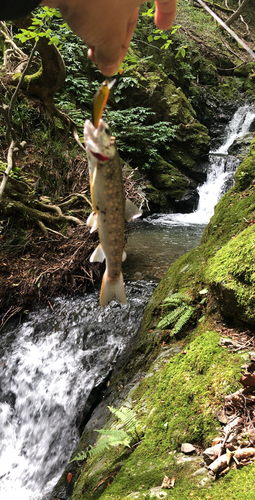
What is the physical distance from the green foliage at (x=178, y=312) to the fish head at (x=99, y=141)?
3.02 m

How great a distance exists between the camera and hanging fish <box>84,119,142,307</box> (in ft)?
2.77

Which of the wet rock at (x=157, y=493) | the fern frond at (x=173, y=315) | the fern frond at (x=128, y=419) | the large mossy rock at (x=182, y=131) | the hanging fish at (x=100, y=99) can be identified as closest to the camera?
the hanging fish at (x=100, y=99)

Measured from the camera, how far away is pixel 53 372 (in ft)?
16.1

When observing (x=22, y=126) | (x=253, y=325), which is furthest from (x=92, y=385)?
(x=22, y=126)

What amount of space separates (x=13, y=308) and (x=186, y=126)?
44.7ft

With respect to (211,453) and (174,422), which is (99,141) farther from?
(174,422)

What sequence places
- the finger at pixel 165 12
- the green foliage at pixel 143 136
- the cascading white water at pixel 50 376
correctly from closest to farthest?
the finger at pixel 165 12 < the cascading white water at pixel 50 376 < the green foliage at pixel 143 136

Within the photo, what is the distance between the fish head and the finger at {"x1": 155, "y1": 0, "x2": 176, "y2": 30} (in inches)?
27.5

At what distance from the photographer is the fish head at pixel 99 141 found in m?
0.83

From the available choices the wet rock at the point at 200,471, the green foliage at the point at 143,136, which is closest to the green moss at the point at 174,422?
the wet rock at the point at 200,471

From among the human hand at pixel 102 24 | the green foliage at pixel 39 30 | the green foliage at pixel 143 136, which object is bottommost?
the human hand at pixel 102 24

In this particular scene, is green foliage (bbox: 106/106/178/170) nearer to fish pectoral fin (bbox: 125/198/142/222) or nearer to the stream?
the stream

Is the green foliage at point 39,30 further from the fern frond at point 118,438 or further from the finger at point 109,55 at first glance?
the fern frond at point 118,438

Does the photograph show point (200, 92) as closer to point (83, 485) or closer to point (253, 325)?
point (253, 325)
